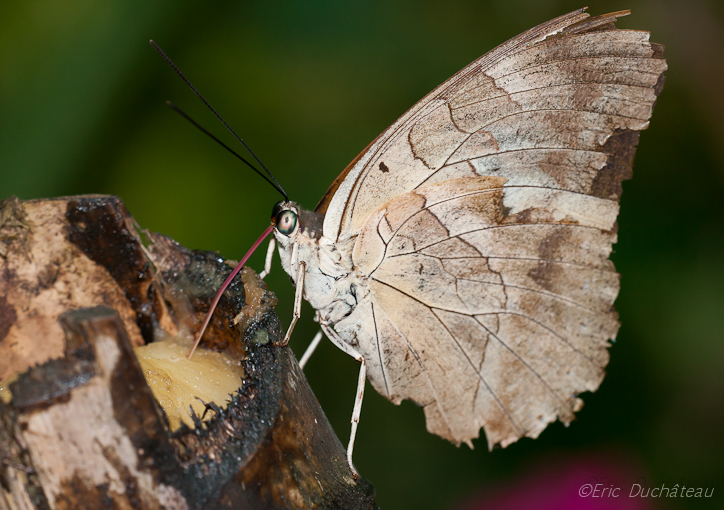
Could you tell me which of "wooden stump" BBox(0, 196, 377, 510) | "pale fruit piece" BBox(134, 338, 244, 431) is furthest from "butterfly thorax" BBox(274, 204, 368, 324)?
"pale fruit piece" BBox(134, 338, 244, 431)

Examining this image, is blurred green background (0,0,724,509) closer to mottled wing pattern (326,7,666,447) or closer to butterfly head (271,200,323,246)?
mottled wing pattern (326,7,666,447)

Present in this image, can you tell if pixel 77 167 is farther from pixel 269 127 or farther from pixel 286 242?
pixel 286 242

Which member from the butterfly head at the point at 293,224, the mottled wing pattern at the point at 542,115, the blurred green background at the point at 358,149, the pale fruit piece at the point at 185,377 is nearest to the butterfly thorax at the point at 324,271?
the butterfly head at the point at 293,224

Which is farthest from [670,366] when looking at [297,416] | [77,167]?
[77,167]

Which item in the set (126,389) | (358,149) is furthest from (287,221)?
(358,149)

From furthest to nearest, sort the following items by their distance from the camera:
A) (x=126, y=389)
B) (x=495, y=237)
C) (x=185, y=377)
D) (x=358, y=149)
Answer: (x=358, y=149) < (x=495, y=237) < (x=185, y=377) < (x=126, y=389)

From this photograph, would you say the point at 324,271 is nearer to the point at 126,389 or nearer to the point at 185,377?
the point at 185,377
